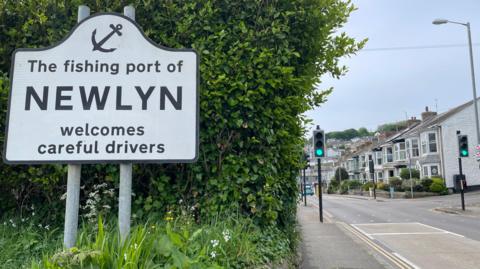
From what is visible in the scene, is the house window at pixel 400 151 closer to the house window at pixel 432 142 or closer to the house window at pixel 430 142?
the house window at pixel 430 142

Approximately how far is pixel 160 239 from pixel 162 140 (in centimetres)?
74

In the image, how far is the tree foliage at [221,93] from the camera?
12.3 ft

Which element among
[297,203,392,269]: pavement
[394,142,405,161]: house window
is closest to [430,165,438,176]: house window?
[394,142,405,161]: house window

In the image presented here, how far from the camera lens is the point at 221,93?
3719 millimetres

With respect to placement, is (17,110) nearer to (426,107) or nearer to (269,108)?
(269,108)

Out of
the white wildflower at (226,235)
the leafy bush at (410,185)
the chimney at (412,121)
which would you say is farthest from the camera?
the chimney at (412,121)

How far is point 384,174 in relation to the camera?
5497 centimetres

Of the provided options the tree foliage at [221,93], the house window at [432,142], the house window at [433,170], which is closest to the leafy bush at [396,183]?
the house window at [433,170]

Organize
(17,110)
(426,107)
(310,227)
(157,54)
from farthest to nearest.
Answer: (426,107)
(310,227)
(157,54)
(17,110)

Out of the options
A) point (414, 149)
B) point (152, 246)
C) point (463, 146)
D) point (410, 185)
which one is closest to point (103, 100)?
point (152, 246)

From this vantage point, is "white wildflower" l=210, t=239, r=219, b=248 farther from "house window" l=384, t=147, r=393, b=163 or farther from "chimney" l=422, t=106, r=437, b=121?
"house window" l=384, t=147, r=393, b=163

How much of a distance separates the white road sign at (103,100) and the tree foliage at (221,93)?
1.11 meters

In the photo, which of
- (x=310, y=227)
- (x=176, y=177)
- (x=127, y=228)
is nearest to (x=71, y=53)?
(x=127, y=228)

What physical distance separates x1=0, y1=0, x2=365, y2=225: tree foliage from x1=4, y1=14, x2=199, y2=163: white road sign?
43.7 inches
